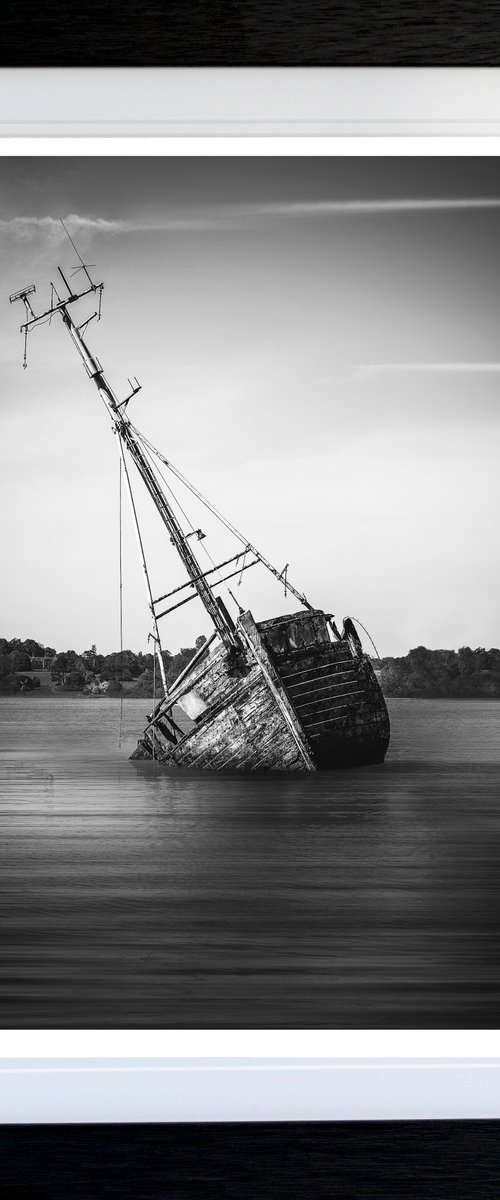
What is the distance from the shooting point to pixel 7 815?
6.56 feet

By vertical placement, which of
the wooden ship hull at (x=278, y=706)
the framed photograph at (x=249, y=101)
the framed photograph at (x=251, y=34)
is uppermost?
the framed photograph at (x=251, y=34)

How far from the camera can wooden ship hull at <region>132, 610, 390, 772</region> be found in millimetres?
2344

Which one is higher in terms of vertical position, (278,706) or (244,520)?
(244,520)

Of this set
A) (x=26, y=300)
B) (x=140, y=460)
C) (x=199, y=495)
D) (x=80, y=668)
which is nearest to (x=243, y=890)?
(x=80, y=668)

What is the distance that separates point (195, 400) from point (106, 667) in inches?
26.7

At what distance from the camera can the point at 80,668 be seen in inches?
86.4

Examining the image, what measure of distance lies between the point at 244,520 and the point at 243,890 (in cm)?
87

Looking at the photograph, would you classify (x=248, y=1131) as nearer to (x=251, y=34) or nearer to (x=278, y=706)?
(x=278, y=706)

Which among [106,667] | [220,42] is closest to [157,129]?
[220,42]

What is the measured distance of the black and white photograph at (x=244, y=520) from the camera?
2021 mm

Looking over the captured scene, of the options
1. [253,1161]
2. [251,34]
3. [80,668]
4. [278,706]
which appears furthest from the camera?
[278,706]

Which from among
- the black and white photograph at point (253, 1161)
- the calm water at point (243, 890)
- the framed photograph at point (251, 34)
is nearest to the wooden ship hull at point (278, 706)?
the calm water at point (243, 890)

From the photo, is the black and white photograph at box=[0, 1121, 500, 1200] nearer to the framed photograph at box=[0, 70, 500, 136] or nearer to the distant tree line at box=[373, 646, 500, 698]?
the distant tree line at box=[373, 646, 500, 698]

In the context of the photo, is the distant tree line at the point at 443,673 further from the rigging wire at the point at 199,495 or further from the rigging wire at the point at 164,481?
the rigging wire at the point at 164,481
